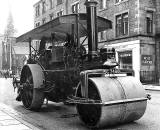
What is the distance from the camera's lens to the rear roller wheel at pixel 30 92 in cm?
794

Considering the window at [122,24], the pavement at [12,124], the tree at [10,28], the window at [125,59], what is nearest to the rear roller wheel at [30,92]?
the pavement at [12,124]

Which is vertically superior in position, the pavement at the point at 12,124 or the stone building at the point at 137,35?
the stone building at the point at 137,35

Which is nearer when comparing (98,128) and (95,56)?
(98,128)

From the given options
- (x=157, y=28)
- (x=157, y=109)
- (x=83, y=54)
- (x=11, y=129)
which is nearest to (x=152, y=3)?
(x=157, y=28)

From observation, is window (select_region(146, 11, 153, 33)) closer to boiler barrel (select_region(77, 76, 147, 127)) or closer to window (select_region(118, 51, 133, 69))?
window (select_region(118, 51, 133, 69))

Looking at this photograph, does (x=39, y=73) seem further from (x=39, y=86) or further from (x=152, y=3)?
(x=152, y=3)

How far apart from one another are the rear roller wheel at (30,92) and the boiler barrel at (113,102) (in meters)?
1.98

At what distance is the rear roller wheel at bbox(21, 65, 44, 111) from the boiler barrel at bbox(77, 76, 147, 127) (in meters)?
1.98

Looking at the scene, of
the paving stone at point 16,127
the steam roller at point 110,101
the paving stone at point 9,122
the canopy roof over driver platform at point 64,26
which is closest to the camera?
the steam roller at point 110,101

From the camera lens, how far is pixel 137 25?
22281 millimetres

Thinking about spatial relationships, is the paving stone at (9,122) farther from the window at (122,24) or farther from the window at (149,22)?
the window at (149,22)

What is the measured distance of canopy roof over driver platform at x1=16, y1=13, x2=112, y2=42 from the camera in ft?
22.0

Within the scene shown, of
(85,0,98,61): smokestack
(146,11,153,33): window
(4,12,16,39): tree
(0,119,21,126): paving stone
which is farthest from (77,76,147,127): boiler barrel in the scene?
(4,12,16,39): tree

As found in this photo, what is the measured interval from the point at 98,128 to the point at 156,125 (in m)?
1.35
